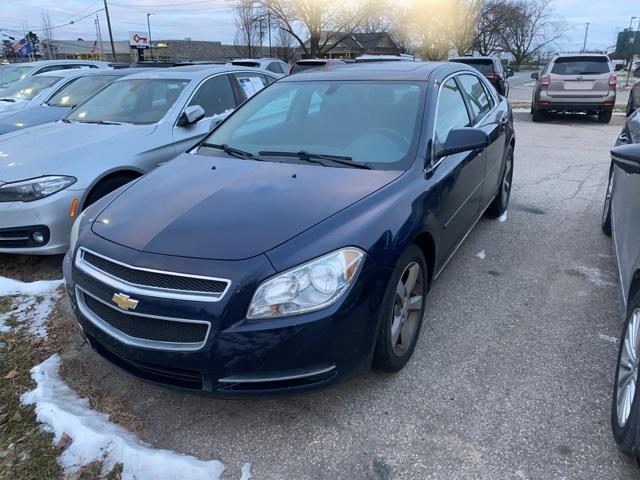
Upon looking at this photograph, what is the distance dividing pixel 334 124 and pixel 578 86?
11.4 meters

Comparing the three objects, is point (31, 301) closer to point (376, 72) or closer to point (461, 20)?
point (376, 72)

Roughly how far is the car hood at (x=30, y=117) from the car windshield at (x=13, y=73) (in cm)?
460

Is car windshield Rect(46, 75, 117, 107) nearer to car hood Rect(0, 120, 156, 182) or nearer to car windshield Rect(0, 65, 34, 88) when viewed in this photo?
car hood Rect(0, 120, 156, 182)

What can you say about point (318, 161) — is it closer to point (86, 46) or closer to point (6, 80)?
point (6, 80)

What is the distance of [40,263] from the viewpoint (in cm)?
457

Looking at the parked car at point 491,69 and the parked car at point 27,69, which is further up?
the parked car at point 27,69

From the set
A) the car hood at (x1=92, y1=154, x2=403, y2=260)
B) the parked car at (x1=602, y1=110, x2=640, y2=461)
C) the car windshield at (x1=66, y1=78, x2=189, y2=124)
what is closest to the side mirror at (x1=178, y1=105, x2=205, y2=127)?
the car windshield at (x1=66, y1=78, x2=189, y2=124)

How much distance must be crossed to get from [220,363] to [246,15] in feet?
148

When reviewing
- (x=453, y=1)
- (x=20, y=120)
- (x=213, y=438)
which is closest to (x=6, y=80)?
(x=20, y=120)

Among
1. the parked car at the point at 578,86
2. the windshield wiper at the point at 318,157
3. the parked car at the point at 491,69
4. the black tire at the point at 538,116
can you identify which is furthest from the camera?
the parked car at the point at 491,69

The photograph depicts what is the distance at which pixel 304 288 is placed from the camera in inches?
87.2

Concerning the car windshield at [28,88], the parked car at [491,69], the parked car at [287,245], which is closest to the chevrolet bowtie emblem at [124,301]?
the parked car at [287,245]

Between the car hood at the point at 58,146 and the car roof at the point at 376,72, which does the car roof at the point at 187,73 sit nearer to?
the car hood at the point at 58,146

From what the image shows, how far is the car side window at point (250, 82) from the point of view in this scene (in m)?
6.28
